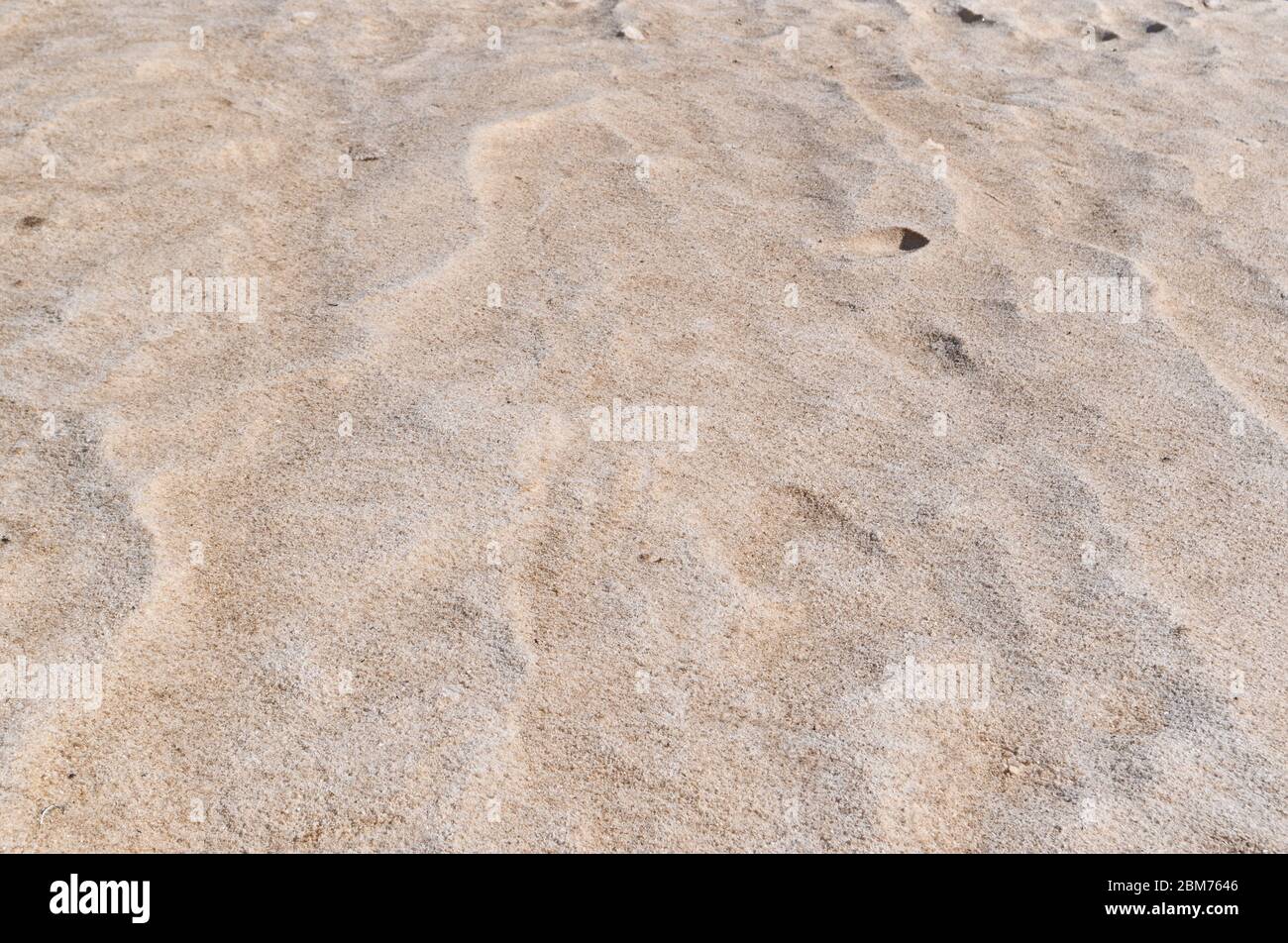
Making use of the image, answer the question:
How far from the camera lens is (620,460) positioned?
1778mm

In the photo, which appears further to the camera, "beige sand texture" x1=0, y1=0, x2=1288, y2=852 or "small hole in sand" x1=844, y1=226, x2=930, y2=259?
"small hole in sand" x1=844, y1=226, x2=930, y2=259

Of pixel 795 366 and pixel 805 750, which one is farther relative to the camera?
pixel 795 366

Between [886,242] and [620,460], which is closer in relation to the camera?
[620,460]

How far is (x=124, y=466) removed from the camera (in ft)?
5.51

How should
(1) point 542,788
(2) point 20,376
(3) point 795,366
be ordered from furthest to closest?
(3) point 795,366 → (2) point 20,376 → (1) point 542,788

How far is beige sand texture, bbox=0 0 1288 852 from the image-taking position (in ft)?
4.33

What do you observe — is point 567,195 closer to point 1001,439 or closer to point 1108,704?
point 1001,439

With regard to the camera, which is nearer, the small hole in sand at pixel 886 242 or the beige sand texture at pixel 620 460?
the beige sand texture at pixel 620 460

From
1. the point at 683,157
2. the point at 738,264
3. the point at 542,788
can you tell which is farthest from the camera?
the point at 683,157

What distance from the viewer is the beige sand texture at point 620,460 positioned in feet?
4.33

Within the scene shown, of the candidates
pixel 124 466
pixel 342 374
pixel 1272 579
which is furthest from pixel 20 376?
pixel 1272 579

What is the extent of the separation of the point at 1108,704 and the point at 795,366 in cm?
80
